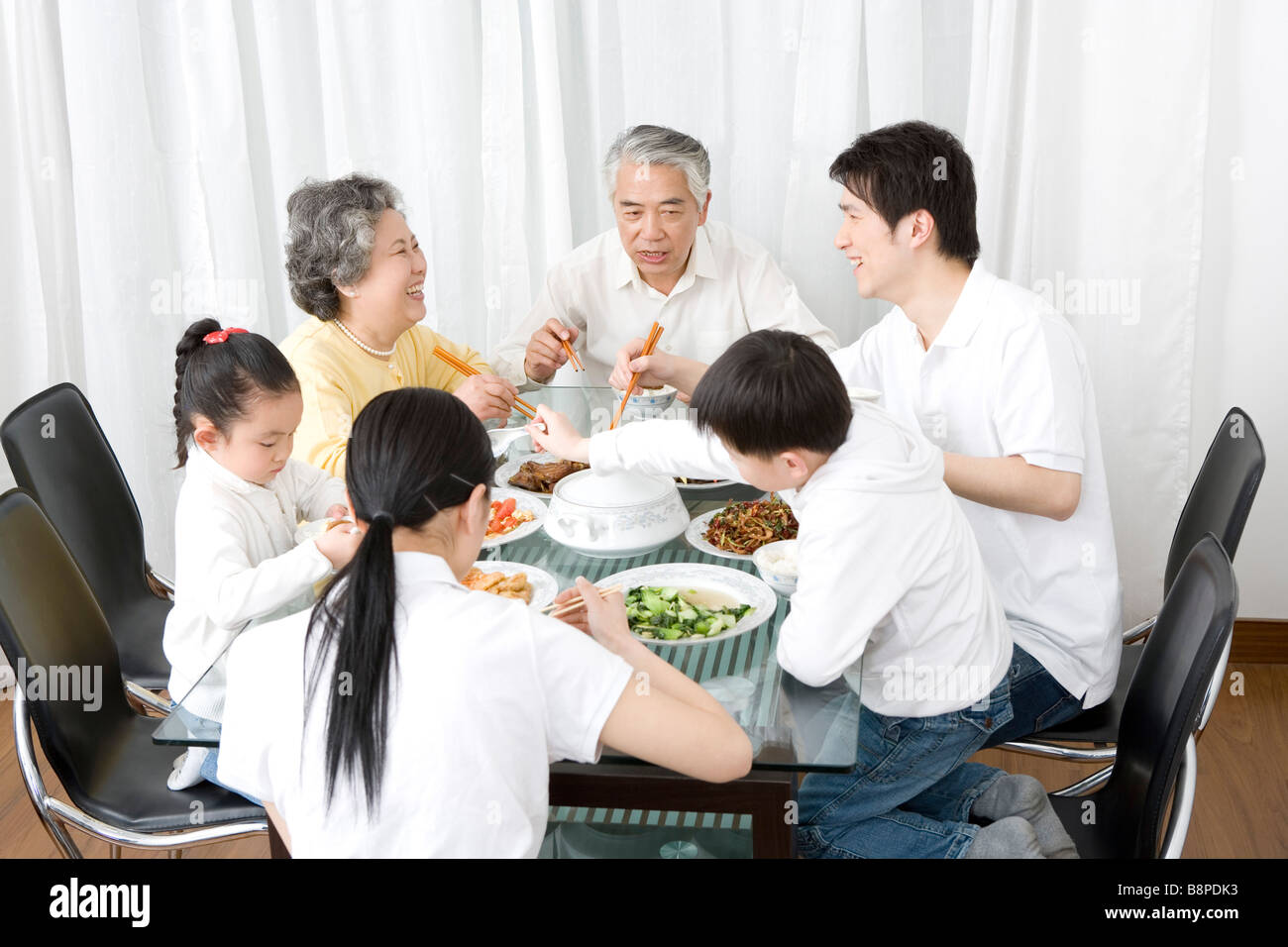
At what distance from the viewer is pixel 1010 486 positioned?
2010mm

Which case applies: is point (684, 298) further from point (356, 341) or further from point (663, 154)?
point (356, 341)

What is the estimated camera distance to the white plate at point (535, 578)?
179 centimetres

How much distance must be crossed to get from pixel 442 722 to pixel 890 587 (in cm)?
66

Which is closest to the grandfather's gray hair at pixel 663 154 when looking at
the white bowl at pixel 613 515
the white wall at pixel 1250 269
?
the white bowl at pixel 613 515

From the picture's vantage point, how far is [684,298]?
9.96 ft

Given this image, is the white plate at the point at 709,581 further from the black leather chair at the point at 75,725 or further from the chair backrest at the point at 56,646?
the chair backrest at the point at 56,646

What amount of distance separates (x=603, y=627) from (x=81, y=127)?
251 centimetres

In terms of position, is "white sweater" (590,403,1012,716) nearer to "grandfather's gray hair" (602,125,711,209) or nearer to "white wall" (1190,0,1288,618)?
"grandfather's gray hair" (602,125,711,209)

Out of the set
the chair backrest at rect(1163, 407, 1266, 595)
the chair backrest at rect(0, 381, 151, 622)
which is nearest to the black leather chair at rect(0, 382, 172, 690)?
the chair backrest at rect(0, 381, 151, 622)

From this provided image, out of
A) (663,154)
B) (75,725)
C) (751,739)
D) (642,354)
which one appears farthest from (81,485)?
(751,739)

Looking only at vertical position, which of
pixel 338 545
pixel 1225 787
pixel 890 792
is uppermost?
pixel 338 545

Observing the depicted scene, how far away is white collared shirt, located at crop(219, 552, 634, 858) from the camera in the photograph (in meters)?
1.26
